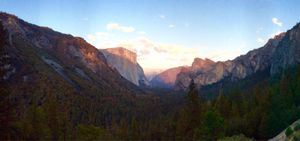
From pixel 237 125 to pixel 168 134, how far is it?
43689mm

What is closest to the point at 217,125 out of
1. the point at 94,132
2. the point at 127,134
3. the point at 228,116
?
the point at 228,116

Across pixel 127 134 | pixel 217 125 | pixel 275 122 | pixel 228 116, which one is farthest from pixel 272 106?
pixel 127 134

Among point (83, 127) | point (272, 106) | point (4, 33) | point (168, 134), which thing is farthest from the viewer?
point (168, 134)

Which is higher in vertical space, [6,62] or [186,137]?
[6,62]

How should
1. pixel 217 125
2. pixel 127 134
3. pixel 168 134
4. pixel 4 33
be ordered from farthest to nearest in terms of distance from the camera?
1. pixel 127 134
2. pixel 168 134
3. pixel 217 125
4. pixel 4 33

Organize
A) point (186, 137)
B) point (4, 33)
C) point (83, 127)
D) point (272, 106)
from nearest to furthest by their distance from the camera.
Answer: point (4, 33) < point (272, 106) < point (186, 137) < point (83, 127)

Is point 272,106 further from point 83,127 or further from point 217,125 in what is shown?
point 83,127

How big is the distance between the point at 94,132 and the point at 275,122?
5445 centimetres

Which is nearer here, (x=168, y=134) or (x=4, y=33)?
(x=4, y=33)

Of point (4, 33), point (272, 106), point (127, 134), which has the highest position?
point (4, 33)

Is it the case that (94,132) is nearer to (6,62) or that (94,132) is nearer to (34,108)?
(34,108)

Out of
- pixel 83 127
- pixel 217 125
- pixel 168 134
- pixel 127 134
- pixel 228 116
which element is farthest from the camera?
pixel 127 134

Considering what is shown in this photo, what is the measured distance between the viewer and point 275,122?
210 ft

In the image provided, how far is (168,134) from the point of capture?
11800 cm
